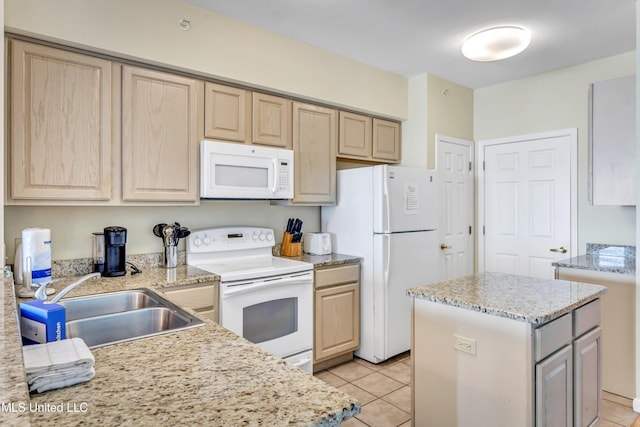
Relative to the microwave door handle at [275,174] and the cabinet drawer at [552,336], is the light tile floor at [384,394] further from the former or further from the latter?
the microwave door handle at [275,174]

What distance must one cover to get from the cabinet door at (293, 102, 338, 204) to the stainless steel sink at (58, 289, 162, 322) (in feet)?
4.79

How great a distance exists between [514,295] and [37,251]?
234cm

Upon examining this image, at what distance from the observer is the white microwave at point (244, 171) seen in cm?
261

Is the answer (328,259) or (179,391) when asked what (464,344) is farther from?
(328,259)

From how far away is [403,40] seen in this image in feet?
9.95

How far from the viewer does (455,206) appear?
13.4 feet

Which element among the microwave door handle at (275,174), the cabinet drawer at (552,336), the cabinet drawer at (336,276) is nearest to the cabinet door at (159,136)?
the microwave door handle at (275,174)

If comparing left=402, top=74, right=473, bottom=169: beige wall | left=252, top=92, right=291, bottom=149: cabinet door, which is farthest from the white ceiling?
left=252, top=92, right=291, bottom=149: cabinet door

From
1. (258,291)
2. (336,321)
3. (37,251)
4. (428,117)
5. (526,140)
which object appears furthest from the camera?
(526,140)

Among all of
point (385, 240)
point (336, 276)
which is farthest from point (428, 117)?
point (336, 276)

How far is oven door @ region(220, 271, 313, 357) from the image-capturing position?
2457 mm

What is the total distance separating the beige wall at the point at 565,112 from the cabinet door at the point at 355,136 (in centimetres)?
142

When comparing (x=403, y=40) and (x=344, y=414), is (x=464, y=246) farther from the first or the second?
(x=344, y=414)

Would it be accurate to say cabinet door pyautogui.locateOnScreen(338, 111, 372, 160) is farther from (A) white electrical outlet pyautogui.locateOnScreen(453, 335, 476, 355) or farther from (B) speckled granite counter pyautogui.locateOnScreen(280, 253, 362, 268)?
(A) white electrical outlet pyautogui.locateOnScreen(453, 335, 476, 355)
